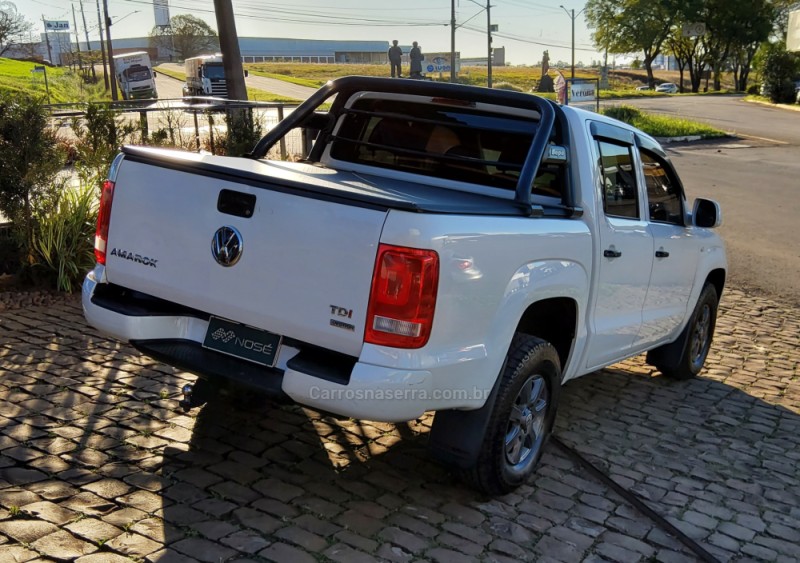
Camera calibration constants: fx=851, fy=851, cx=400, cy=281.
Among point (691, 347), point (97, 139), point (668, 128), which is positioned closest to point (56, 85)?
point (668, 128)

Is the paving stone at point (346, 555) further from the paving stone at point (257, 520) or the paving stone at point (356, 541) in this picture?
the paving stone at point (257, 520)

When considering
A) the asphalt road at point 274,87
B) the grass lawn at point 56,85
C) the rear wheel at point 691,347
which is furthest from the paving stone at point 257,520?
the asphalt road at point 274,87

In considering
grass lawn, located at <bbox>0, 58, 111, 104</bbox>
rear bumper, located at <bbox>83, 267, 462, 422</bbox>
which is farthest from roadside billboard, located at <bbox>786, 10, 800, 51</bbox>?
rear bumper, located at <bbox>83, 267, 462, 422</bbox>

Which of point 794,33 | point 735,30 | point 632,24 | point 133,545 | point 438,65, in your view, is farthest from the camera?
point 632,24

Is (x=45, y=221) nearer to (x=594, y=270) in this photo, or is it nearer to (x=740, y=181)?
(x=594, y=270)

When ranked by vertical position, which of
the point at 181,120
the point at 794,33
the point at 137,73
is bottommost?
the point at 181,120

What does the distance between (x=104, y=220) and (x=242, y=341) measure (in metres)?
1.05

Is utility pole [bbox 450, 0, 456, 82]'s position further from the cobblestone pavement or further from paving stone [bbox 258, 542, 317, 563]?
paving stone [bbox 258, 542, 317, 563]

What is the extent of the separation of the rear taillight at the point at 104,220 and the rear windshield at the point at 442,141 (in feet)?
5.34

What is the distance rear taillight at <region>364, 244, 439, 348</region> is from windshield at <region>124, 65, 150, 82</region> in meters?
52.3

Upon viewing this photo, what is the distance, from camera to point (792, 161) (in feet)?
78.6

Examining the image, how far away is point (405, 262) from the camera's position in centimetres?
340

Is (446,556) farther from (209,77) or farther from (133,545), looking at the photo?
(209,77)

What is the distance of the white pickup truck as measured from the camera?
3.47 metres
